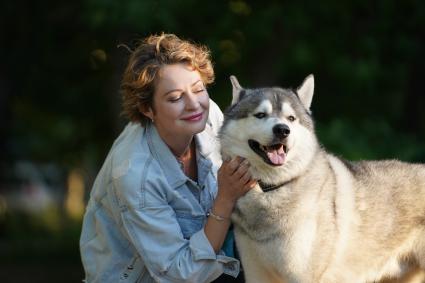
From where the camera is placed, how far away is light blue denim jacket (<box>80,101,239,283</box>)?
180 inches

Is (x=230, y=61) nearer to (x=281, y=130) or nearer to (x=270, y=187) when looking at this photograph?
(x=270, y=187)

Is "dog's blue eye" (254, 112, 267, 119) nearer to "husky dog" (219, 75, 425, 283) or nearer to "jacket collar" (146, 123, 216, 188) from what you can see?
"husky dog" (219, 75, 425, 283)

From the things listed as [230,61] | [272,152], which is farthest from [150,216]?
[230,61]

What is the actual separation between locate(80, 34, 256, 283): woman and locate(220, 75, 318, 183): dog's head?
10 cm

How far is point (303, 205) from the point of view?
4.40 meters

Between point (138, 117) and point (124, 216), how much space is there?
2.13 feet

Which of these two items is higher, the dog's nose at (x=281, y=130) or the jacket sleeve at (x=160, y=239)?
the dog's nose at (x=281, y=130)

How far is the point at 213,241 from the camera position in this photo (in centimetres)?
459

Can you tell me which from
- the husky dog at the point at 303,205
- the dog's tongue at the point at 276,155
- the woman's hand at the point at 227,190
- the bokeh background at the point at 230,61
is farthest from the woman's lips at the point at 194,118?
the bokeh background at the point at 230,61

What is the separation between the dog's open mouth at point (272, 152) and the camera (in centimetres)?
433

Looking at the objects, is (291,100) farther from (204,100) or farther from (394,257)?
(394,257)

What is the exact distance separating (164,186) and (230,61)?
626 centimetres

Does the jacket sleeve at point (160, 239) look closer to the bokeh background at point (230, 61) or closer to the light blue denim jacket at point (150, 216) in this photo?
the light blue denim jacket at point (150, 216)

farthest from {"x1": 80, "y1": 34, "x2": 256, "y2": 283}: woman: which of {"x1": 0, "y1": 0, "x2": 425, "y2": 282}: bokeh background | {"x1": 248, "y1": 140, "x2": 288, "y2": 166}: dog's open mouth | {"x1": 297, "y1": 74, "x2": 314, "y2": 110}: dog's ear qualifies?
{"x1": 0, "y1": 0, "x2": 425, "y2": 282}: bokeh background
